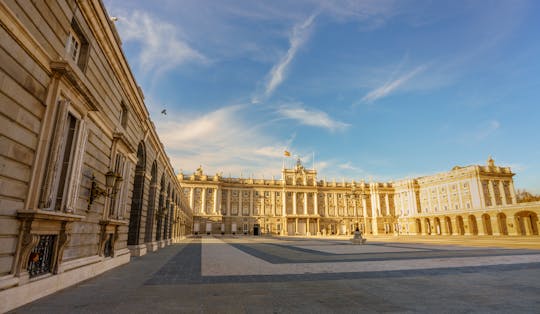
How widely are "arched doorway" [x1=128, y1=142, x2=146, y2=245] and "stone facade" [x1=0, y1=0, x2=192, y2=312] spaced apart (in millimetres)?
4283

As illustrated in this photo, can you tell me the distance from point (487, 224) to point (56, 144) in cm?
6903

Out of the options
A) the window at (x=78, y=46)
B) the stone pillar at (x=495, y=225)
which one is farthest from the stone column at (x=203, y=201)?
the window at (x=78, y=46)

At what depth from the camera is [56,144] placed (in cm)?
595

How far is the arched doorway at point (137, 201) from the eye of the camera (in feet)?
49.6

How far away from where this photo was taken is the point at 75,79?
6352mm

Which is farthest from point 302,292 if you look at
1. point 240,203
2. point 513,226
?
point 240,203

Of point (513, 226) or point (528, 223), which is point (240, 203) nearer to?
point (513, 226)

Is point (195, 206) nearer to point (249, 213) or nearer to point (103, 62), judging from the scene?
point (249, 213)

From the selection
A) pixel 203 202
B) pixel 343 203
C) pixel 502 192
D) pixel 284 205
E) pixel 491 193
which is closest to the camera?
pixel 491 193

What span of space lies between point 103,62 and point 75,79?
3471 millimetres

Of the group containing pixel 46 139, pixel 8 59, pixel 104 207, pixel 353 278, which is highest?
pixel 8 59

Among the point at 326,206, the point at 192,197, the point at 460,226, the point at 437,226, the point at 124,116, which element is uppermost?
the point at 192,197

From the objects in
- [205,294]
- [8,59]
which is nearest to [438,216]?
[205,294]

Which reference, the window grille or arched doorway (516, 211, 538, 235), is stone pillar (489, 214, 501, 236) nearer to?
arched doorway (516, 211, 538, 235)
